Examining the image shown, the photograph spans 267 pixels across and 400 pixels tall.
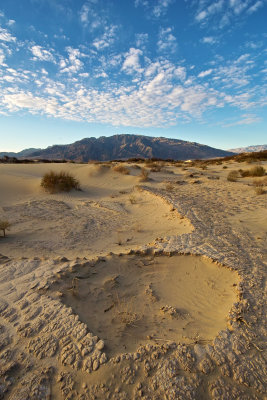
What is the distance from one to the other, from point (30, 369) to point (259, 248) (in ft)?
13.8

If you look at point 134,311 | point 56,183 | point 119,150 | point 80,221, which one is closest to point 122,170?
point 56,183

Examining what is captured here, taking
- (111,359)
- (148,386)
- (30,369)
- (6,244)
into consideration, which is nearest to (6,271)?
(6,244)

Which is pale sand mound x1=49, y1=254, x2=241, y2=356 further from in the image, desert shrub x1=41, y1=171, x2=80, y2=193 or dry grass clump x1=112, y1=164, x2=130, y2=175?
dry grass clump x1=112, y1=164, x2=130, y2=175

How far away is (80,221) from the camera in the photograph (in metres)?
5.89

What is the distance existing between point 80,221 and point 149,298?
3.61 metres

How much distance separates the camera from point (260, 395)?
1.69m

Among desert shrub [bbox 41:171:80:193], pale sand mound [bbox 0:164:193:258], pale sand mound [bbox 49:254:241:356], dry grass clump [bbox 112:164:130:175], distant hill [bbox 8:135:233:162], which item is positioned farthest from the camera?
distant hill [bbox 8:135:233:162]

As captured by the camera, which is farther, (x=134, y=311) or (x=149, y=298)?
(x=149, y=298)

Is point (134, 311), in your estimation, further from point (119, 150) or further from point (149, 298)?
point (119, 150)

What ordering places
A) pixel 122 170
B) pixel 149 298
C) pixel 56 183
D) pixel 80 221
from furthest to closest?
pixel 122 170 < pixel 56 183 < pixel 80 221 < pixel 149 298

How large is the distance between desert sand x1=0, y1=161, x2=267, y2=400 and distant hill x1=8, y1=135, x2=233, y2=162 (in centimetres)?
8599

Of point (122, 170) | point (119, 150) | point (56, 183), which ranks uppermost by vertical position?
point (119, 150)

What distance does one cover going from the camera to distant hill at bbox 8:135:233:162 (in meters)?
92.4

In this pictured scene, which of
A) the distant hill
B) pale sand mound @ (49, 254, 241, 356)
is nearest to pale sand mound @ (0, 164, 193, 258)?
pale sand mound @ (49, 254, 241, 356)
